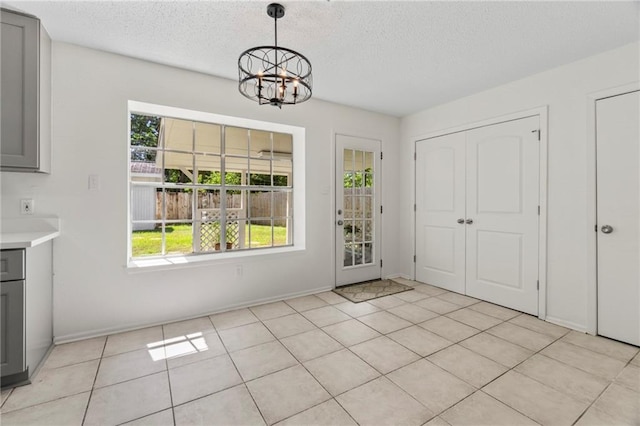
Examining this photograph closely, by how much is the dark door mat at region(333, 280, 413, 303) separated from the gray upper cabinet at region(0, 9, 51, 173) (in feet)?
10.5

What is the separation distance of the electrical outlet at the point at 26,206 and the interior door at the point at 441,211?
4.25 meters

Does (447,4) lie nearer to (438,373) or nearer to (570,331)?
(438,373)

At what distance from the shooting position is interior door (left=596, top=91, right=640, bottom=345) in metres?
2.41

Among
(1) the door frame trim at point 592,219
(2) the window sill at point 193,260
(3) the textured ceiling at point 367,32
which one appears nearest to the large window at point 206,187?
(2) the window sill at point 193,260

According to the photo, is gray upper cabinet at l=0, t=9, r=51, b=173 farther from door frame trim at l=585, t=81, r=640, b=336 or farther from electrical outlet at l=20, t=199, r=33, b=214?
door frame trim at l=585, t=81, r=640, b=336

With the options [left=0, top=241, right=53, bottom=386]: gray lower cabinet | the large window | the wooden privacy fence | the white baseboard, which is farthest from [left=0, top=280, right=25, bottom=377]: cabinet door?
the wooden privacy fence

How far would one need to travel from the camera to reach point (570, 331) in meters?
2.71

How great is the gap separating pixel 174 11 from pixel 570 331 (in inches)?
166

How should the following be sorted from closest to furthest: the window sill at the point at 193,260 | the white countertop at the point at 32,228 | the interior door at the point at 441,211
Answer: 1. the white countertop at the point at 32,228
2. the window sill at the point at 193,260
3. the interior door at the point at 441,211

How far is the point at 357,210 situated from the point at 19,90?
355cm

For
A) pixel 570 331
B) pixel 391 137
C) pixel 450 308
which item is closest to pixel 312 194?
pixel 391 137

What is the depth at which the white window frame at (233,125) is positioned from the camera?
2.82m

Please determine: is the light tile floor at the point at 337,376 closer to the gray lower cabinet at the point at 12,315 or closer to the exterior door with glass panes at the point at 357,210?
the gray lower cabinet at the point at 12,315

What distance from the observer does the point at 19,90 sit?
2.11 meters
